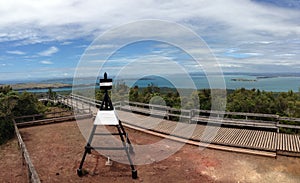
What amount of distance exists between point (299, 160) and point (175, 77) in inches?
216

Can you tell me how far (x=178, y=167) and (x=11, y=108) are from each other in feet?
30.5

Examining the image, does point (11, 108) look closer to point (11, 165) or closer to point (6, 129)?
point (6, 129)

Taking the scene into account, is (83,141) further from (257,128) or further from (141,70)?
(257,128)

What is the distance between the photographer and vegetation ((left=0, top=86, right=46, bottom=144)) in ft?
33.8

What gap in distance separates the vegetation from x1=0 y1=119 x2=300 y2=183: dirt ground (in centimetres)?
254

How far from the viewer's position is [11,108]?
11.4 metres

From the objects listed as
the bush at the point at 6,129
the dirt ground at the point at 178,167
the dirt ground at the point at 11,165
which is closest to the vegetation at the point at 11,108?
the bush at the point at 6,129

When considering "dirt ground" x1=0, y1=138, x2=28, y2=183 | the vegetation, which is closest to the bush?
the vegetation

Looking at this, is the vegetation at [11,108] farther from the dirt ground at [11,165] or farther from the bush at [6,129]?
the dirt ground at [11,165]

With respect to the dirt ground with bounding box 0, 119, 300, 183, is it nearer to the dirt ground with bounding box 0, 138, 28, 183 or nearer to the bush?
the dirt ground with bounding box 0, 138, 28, 183

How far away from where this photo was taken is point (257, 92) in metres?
12.8

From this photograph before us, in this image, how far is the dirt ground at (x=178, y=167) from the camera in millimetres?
6055

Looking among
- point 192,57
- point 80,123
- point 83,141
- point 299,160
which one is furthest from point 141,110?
point 299,160

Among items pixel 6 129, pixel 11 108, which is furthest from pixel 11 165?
pixel 11 108
